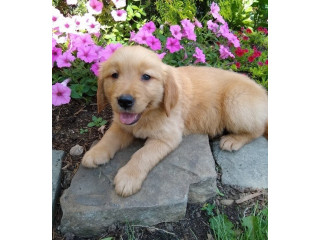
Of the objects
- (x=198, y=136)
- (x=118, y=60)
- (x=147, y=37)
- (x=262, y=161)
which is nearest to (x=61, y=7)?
(x=147, y=37)

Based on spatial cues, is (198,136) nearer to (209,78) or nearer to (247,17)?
(209,78)

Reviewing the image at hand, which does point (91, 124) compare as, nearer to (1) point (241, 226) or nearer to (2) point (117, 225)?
(2) point (117, 225)

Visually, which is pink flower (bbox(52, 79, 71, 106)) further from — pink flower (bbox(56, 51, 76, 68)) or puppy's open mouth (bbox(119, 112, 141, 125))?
puppy's open mouth (bbox(119, 112, 141, 125))

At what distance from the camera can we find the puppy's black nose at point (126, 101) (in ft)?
7.88

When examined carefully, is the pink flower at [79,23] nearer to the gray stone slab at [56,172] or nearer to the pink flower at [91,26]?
the pink flower at [91,26]

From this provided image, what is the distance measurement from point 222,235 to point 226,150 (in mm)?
1074

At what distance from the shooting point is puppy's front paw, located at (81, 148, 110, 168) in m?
2.74

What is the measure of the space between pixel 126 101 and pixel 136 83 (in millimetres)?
214

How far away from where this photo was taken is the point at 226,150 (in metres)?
3.26

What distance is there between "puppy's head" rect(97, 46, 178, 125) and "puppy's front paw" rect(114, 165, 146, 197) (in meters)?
0.42

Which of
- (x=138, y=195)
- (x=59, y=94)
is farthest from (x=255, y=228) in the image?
(x=59, y=94)

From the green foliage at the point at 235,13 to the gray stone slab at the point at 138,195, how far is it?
139 inches

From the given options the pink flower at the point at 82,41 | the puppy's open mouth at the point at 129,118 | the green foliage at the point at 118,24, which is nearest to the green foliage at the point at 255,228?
the puppy's open mouth at the point at 129,118

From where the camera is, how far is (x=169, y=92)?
8.98 ft
